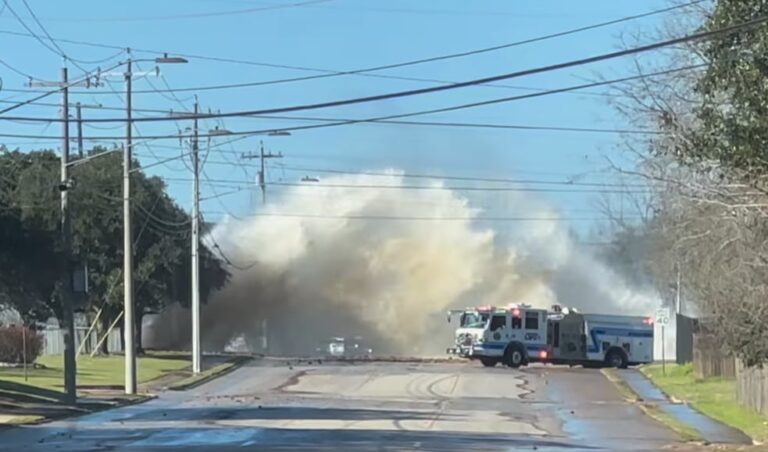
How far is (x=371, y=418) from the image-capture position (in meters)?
32.5

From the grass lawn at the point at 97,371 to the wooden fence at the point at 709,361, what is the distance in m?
21.2

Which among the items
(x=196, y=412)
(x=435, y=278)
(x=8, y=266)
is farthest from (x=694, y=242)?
(x=435, y=278)

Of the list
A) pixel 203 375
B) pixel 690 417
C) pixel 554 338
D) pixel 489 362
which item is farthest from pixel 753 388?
pixel 489 362

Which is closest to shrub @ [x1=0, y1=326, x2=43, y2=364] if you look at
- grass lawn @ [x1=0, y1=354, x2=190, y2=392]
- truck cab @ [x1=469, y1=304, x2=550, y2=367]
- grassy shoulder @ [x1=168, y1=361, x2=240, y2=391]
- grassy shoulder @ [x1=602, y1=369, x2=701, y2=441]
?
grass lawn @ [x1=0, y1=354, x2=190, y2=392]

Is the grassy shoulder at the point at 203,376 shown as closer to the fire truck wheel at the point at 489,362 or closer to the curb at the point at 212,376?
the curb at the point at 212,376

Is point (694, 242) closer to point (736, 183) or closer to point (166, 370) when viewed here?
point (736, 183)

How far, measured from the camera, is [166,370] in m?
59.5

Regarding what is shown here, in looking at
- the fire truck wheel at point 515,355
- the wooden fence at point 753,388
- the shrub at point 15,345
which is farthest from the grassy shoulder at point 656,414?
the shrub at point 15,345

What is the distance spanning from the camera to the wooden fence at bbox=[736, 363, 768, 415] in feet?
105

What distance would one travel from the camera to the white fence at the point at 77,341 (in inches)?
2997

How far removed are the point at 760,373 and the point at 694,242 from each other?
12.5 ft

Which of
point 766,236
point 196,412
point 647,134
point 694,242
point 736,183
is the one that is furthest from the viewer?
point 196,412

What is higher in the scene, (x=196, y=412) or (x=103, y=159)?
(x=103, y=159)

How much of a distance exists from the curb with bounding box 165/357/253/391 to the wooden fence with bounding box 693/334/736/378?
736 inches
